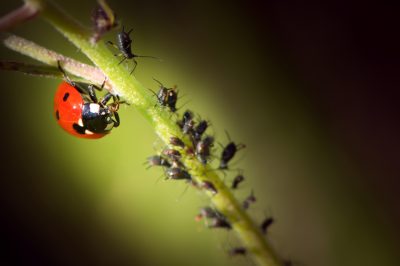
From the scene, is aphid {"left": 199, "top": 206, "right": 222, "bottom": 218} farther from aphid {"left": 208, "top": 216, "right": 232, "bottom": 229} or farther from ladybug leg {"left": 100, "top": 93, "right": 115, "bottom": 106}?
ladybug leg {"left": 100, "top": 93, "right": 115, "bottom": 106}

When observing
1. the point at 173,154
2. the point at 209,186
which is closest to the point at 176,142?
the point at 173,154

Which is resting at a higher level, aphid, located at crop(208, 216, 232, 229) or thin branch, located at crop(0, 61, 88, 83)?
thin branch, located at crop(0, 61, 88, 83)

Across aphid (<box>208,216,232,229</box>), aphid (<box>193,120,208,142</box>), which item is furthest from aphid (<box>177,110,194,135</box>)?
aphid (<box>208,216,232,229</box>)

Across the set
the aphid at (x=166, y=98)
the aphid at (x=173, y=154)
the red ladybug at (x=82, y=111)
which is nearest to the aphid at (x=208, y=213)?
the aphid at (x=173, y=154)

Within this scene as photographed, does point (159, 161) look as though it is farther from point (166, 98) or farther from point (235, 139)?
point (235, 139)

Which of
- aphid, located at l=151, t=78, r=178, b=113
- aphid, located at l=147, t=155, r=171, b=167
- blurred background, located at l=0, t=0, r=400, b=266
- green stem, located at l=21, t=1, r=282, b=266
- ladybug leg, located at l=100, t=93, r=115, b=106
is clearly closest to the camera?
green stem, located at l=21, t=1, r=282, b=266

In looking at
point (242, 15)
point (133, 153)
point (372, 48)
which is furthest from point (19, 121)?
point (372, 48)
